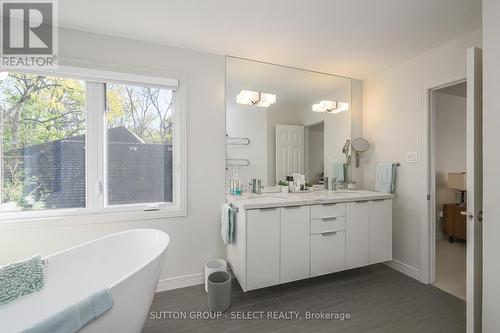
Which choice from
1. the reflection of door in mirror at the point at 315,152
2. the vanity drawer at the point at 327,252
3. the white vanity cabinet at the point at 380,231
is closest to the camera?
the vanity drawer at the point at 327,252

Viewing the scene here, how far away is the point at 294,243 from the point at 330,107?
6.00 ft

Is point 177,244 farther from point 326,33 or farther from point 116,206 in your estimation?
point 326,33

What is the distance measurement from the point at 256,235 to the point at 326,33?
6.20 ft

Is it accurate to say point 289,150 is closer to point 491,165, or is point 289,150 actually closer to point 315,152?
point 315,152

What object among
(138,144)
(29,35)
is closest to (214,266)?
(138,144)

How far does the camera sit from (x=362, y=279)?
2.42 meters

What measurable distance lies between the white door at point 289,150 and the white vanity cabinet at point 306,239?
0.64 m

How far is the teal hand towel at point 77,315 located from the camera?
0.93 meters

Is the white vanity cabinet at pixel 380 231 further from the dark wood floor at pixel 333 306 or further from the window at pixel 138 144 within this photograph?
the window at pixel 138 144

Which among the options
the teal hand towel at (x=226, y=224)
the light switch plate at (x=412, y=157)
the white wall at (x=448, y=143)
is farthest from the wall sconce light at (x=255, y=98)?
the white wall at (x=448, y=143)

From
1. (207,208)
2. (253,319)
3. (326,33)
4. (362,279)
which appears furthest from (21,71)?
(362,279)

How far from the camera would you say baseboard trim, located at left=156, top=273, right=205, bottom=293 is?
7.26 feet

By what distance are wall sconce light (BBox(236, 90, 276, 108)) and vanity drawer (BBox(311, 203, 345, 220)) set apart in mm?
1273

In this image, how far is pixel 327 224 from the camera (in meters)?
2.21
